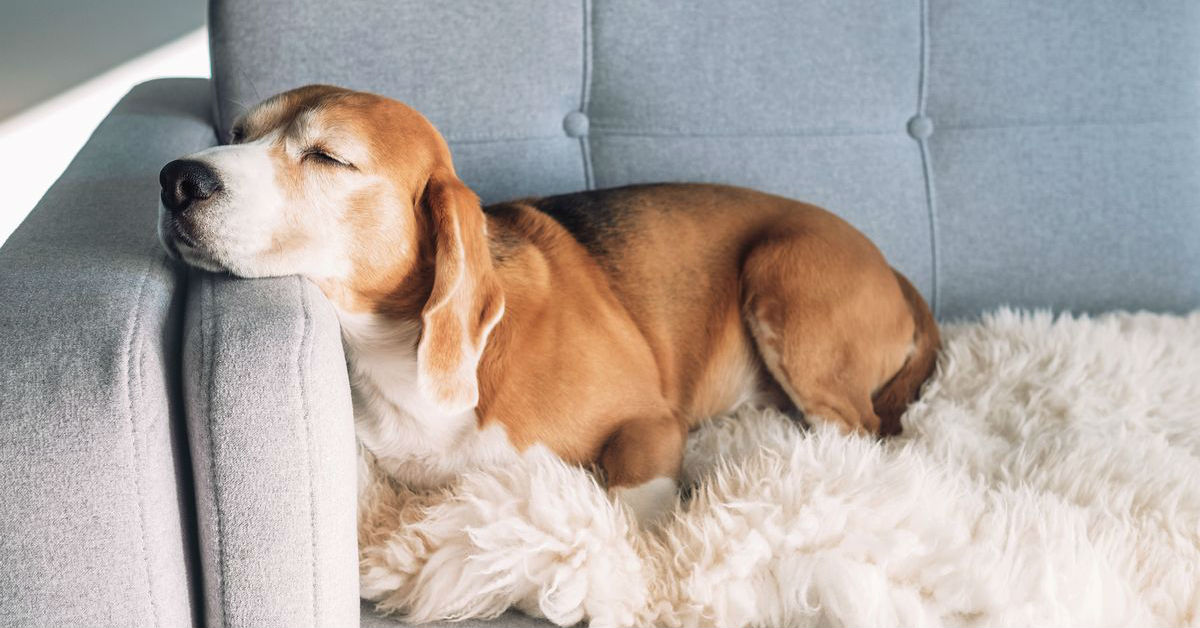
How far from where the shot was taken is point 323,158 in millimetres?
1399

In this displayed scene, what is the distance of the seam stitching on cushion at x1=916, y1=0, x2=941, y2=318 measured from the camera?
2352mm

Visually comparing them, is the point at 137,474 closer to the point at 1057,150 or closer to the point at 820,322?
the point at 820,322

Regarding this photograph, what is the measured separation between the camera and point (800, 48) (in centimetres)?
227

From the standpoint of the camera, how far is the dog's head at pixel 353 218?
1269 mm

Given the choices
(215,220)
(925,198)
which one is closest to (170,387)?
(215,220)

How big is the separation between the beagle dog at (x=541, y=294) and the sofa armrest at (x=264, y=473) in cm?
28

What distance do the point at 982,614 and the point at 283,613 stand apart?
33.6 inches

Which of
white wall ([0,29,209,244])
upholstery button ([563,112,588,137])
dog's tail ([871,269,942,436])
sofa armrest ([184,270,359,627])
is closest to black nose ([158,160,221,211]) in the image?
sofa armrest ([184,270,359,627])

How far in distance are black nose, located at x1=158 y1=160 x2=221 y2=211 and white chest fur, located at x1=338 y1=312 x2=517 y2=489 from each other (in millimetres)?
327

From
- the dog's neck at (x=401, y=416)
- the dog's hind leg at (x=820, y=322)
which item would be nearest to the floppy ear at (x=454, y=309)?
the dog's neck at (x=401, y=416)

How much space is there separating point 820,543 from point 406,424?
2.36 feet

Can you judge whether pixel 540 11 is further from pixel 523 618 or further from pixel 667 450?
pixel 523 618

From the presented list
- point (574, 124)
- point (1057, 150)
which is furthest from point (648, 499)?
point (1057, 150)

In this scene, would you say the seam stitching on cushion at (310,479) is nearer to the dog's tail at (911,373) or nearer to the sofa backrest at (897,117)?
the sofa backrest at (897,117)
